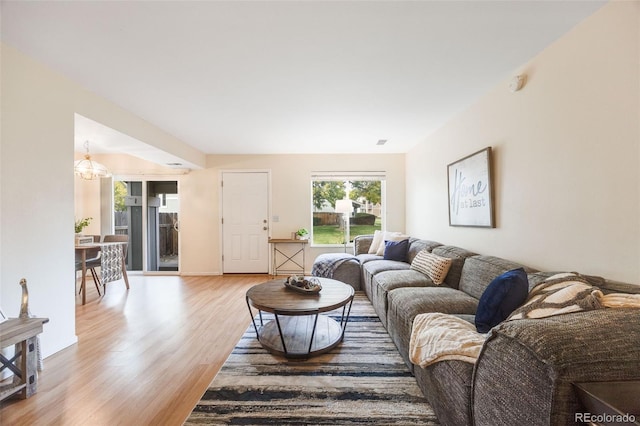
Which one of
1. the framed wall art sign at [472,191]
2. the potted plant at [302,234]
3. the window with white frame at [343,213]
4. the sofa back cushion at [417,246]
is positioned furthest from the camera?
the window with white frame at [343,213]

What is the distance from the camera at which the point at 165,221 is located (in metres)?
5.30

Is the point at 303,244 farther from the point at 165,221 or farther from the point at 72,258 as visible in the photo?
the point at 72,258

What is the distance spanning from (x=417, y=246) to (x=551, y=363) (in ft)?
9.55

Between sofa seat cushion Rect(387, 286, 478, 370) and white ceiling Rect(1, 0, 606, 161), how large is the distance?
74.5 inches

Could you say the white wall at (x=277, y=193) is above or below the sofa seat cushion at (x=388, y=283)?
above

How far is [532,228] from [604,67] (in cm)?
112

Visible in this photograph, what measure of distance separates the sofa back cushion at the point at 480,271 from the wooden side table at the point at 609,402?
131 cm

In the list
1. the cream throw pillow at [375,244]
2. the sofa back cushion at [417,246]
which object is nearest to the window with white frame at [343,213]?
the cream throw pillow at [375,244]

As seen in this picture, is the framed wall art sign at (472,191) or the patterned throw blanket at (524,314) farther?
the framed wall art sign at (472,191)

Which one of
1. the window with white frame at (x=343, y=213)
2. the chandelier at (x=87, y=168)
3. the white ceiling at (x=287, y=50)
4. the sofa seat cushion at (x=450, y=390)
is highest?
the white ceiling at (x=287, y=50)

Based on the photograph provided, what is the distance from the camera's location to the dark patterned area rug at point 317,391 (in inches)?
57.9

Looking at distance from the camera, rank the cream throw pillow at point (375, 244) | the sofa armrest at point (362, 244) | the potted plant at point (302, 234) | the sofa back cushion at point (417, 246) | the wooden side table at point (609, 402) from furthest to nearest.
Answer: the potted plant at point (302, 234) < the sofa armrest at point (362, 244) < the cream throw pillow at point (375, 244) < the sofa back cushion at point (417, 246) < the wooden side table at point (609, 402)

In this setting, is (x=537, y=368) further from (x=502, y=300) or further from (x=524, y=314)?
(x=502, y=300)

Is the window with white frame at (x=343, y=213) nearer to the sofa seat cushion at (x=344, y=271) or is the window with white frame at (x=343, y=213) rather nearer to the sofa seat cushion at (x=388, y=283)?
the sofa seat cushion at (x=344, y=271)
